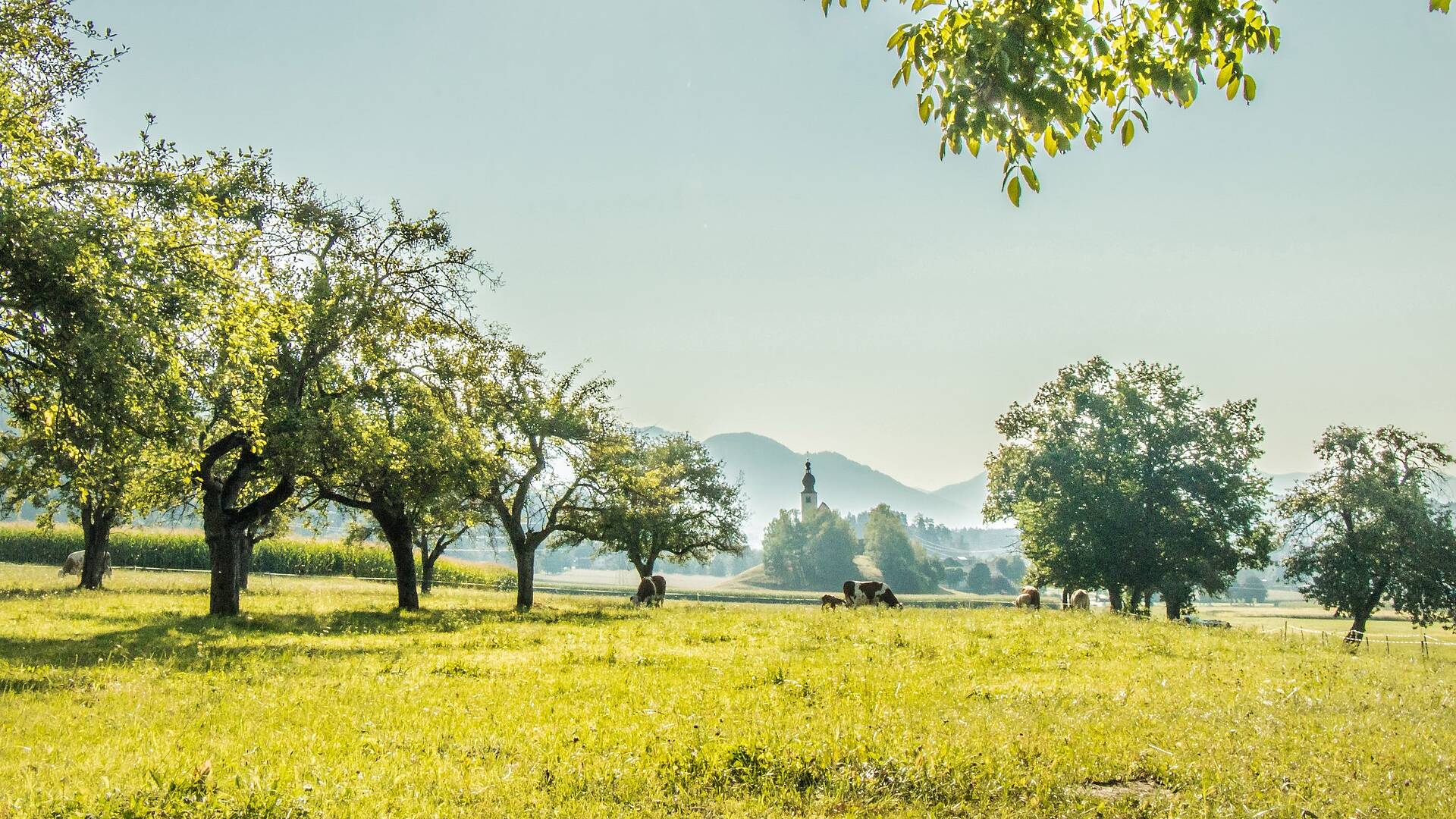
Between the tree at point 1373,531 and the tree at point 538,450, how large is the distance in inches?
1821

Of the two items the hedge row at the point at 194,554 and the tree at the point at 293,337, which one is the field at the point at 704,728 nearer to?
the tree at the point at 293,337

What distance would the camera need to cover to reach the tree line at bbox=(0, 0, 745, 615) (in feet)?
47.6

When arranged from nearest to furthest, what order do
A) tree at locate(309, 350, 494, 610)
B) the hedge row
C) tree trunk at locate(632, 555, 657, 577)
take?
tree at locate(309, 350, 494, 610), the hedge row, tree trunk at locate(632, 555, 657, 577)

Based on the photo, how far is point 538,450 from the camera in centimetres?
3634

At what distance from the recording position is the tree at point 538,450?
3431 centimetres

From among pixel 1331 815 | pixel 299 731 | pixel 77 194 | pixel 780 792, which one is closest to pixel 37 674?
pixel 299 731

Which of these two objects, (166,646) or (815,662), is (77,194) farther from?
(815,662)

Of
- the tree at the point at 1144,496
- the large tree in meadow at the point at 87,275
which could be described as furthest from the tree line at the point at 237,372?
the tree at the point at 1144,496

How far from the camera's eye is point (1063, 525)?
168ft

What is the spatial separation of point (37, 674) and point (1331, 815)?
17624 millimetres

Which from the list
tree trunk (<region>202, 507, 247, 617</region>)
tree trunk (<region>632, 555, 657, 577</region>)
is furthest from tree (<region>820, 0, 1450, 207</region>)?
tree trunk (<region>632, 555, 657, 577</region>)

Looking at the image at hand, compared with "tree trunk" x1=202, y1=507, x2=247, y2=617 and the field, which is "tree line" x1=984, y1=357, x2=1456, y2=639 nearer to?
the field

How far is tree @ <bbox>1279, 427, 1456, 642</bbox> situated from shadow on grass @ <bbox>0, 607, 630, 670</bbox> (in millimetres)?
49606

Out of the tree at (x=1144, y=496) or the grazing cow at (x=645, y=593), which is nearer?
the grazing cow at (x=645, y=593)
